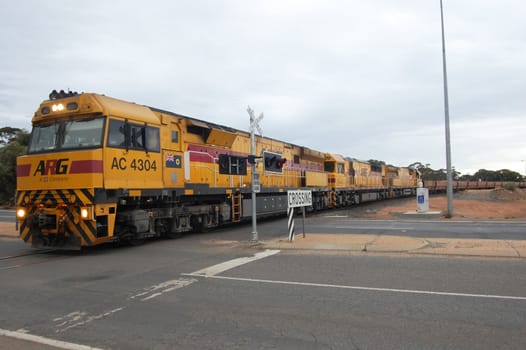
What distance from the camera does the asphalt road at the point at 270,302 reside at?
492 centimetres

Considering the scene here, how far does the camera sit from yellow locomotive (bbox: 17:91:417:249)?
11305 millimetres

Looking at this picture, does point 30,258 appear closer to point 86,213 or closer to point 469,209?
point 86,213

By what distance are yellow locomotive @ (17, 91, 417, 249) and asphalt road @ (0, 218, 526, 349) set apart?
1331 mm

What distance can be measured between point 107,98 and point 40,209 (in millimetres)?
3607

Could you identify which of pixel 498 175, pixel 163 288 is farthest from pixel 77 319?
pixel 498 175

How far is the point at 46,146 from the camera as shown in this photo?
39.7 ft

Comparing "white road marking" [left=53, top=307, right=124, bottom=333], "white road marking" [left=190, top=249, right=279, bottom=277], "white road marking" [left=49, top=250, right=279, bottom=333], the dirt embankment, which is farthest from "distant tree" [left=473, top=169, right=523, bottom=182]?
"white road marking" [left=53, top=307, right=124, bottom=333]

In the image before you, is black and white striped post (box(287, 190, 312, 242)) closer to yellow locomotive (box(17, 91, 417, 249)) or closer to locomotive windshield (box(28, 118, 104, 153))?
yellow locomotive (box(17, 91, 417, 249))

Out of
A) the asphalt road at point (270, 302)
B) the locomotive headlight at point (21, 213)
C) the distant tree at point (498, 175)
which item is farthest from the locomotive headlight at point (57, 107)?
the distant tree at point (498, 175)

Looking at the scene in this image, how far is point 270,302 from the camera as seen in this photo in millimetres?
6430

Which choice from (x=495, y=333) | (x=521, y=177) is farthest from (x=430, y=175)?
(x=495, y=333)

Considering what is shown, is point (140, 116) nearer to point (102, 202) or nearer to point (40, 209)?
point (102, 202)

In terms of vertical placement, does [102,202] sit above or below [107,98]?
below

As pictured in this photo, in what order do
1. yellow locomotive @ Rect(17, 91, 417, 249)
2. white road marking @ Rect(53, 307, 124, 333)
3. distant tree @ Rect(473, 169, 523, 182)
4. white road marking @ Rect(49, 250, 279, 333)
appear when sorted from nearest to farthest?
white road marking @ Rect(53, 307, 124, 333) → white road marking @ Rect(49, 250, 279, 333) → yellow locomotive @ Rect(17, 91, 417, 249) → distant tree @ Rect(473, 169, 523, 182)
